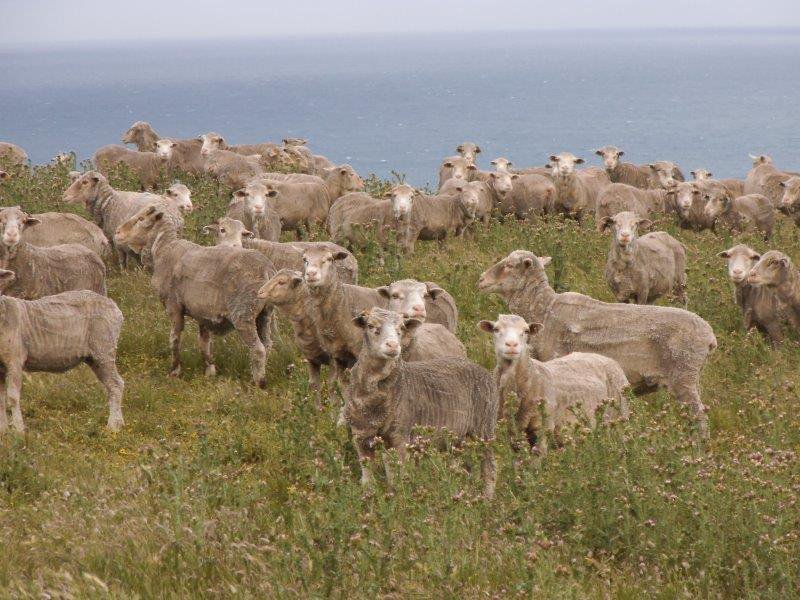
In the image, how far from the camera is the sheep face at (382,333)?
26.2ft

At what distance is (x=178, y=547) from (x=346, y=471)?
1.37 metres

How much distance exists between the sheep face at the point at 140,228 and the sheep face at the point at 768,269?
23.8 feet

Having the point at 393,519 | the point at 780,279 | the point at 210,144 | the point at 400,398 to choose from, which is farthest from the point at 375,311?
the point at 210,144

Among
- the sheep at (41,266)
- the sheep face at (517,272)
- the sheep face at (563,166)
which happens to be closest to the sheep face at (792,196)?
the sheep face at (563,166)

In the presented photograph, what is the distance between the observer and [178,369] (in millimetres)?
12188

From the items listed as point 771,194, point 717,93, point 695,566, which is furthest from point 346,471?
point 717,93

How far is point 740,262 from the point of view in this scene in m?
13.3

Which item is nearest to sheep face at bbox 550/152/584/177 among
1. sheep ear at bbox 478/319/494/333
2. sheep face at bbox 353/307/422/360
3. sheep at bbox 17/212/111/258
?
sheep at bbox 17/212/111/258

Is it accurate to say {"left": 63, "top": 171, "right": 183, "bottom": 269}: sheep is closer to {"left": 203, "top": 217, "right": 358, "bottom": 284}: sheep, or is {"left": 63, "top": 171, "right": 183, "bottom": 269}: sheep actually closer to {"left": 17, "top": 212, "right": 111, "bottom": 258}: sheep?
{"left": 17, "top": 212, "right": 111, "bottom": 258}: sheep

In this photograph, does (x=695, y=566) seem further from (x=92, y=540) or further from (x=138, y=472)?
(x=138, y=472)

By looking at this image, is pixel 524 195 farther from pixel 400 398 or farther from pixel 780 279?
pixel 400 398

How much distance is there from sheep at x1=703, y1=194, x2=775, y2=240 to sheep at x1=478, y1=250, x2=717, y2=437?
8.32 metres

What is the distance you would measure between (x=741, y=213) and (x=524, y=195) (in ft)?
13.2

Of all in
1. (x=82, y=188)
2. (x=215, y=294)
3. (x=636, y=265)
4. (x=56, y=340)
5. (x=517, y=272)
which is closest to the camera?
(x=56, y=340)
